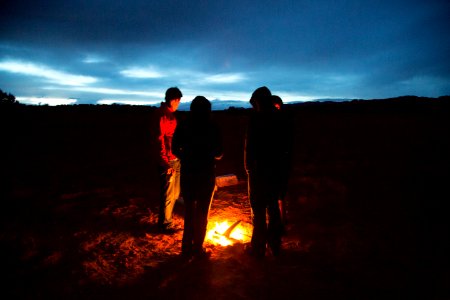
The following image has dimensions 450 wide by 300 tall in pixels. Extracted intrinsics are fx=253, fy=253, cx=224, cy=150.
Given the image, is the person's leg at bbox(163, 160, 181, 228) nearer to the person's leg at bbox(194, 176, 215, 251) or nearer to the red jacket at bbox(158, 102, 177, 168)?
the red jacket at bbox(158, 102, 177, 168)

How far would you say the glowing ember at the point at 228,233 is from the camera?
14.3 feet

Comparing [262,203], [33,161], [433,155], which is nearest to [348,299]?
[262,203]

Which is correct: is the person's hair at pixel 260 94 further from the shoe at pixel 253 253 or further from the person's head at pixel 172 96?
the shoe at pixel 253 253

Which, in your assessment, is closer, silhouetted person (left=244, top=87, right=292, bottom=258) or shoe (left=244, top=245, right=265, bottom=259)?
silhouetted person (left=244, top=87, right=292, bottom=258)

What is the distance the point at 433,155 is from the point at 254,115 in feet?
35.8

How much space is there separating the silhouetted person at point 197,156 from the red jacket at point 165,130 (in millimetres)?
627


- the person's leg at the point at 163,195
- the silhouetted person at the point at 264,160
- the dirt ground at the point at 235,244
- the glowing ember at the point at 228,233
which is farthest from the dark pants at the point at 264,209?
the person's leg at the point at 163,195

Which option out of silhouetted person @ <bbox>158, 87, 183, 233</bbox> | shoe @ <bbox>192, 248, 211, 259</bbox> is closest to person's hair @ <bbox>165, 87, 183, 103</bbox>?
silhouetted person @ <bbox>158, 87, 183, 233</bbox>

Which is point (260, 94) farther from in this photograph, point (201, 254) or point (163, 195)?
point (201, 254)

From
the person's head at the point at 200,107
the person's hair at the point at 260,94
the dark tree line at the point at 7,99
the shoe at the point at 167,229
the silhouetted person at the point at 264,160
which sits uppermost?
the dark tree line at the point at 7,99

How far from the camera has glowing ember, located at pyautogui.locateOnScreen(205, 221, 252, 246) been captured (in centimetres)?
435

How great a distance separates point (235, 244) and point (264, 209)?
1043 mm

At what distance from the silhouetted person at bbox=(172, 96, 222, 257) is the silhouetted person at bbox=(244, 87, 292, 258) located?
1.60ft

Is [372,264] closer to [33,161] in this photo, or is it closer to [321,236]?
[321,236]
